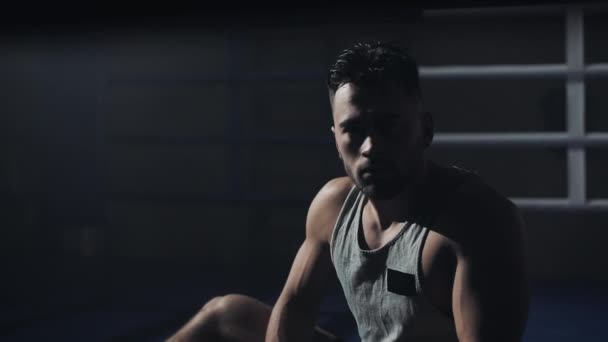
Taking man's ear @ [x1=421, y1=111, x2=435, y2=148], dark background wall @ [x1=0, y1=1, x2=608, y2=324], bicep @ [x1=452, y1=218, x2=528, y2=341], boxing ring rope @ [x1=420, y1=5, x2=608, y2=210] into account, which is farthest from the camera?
dark background wall @ [x1=0, y1=1, x2=608, y2=324]

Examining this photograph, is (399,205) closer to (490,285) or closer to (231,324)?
(490,285)

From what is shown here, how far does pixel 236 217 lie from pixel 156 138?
0.60 meters

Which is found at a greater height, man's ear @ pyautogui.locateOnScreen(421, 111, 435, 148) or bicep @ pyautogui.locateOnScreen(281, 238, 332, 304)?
man's ear @ pyautogui.locateOnScreen(421, 111, 435, 148)

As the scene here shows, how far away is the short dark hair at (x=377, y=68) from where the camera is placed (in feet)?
4.00

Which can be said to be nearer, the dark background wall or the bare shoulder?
the bare shoulder

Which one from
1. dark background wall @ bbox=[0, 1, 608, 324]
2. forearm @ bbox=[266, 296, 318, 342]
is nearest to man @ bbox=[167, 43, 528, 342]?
forearm @ bbox=[266, 296, 318, 342]

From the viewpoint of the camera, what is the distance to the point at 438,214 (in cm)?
120

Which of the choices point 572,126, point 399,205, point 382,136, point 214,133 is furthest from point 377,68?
point 214,133

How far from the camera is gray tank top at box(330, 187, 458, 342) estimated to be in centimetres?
120

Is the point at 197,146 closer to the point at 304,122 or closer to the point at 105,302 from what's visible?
the point at 304,122

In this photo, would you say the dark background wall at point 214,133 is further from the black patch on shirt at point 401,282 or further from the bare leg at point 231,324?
the black patch on shirt at point 401,282

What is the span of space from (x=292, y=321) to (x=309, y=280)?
8cm

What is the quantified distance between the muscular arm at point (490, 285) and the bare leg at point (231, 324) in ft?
1.51

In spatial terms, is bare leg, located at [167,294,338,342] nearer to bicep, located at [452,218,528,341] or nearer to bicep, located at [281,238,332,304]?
bicep, located at [281,238,332,304]
